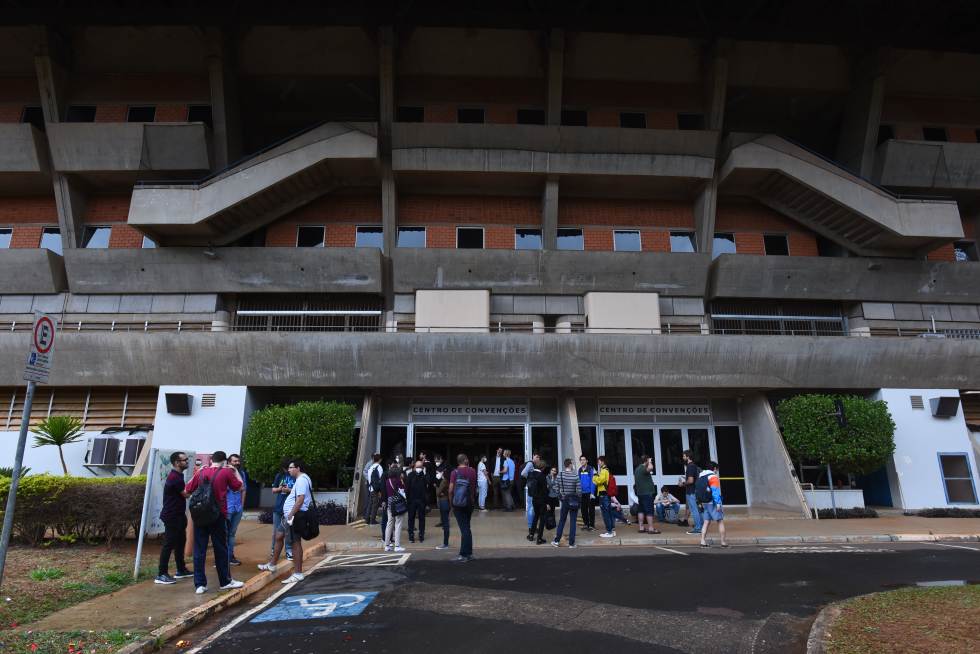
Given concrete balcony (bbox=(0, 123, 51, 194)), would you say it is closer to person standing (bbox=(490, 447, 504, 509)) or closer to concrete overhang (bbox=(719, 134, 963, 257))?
person standing (bbox=(490, 447, 504, 509))

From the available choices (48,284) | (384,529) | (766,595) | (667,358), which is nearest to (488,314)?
(667,358)

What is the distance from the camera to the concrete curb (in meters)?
5.38

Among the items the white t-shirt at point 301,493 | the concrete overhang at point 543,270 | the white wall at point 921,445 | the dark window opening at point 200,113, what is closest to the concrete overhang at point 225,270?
the concrete overhang at point 543,270

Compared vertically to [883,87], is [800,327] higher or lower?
lower

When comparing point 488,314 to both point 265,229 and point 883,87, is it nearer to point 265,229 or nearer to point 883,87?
point 265,229

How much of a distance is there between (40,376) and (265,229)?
1709 cm

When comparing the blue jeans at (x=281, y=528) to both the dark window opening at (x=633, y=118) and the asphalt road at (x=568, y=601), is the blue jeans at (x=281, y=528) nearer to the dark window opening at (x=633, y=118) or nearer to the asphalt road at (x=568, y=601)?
the asphalt road at (x=568, y=601)

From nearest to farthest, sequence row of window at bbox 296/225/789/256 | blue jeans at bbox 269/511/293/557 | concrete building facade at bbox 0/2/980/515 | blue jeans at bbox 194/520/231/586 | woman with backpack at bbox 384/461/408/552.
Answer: blue jeans at bbox 194/520/231/586 < blue jeans at bbox 269/511/293/557 < woman with backpack at bbox 384/461/408/552 < concrete building facade at bbox 0/2/980/515 < row of window at bbox 296/225/789/256

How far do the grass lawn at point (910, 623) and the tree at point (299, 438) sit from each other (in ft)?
43.4

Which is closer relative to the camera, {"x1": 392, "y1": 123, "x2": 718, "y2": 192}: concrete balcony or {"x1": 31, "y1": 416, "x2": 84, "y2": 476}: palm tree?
{"x1": 31, "y1": 416, "x2": 84, "y2": 476}: palm tree

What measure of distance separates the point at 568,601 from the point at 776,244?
2059cm

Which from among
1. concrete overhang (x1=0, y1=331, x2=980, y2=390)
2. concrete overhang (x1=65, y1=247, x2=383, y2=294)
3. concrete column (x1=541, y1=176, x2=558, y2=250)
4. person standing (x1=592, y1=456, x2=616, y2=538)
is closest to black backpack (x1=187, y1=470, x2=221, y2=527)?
person standing (x1=592, y1=456, x2=616, y2=538)

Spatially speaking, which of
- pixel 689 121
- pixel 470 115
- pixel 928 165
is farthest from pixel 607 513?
pixel 928 165

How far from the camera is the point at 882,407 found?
1775cm
